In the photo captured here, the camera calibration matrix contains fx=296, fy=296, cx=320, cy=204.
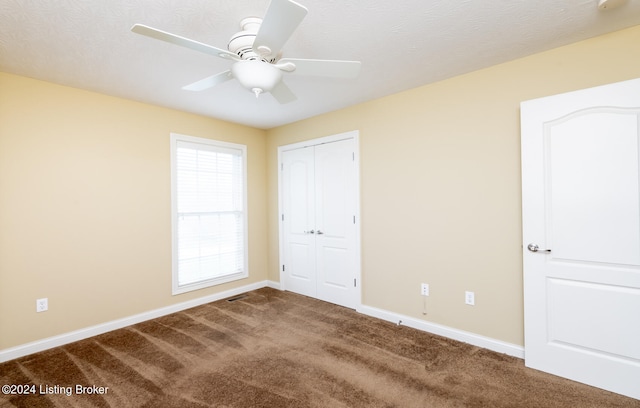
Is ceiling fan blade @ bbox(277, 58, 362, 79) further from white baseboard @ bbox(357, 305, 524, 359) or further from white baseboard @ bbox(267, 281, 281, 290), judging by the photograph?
white baseboard @ bbox(267, 281, 281, 290)

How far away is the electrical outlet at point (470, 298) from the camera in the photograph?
2.76 meters

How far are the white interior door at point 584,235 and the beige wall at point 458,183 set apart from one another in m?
0.19

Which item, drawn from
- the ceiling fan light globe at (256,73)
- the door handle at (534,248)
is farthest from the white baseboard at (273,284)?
the ceiling fan light globe at (256,73)

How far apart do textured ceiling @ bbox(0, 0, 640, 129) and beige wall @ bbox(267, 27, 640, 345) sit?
207 mm

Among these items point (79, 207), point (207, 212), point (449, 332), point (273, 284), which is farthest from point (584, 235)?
point (79, 207)

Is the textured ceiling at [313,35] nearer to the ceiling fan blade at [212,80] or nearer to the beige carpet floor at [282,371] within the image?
the ceiling fan blade at [212,80]

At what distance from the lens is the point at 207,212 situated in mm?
4047

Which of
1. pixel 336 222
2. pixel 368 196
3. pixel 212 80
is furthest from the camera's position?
pixel 336 222

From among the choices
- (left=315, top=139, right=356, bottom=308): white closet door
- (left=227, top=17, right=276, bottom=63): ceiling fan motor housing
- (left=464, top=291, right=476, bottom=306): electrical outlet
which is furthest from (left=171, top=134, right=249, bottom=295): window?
(left=464, top=291, right=476, bottom=306): electrical outlet

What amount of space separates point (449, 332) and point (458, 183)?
1454 millimetres

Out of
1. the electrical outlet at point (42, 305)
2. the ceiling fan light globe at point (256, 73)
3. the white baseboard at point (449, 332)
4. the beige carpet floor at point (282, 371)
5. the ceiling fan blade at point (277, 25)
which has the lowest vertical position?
the beige carpet floor at point (282, 371)

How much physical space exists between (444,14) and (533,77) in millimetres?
1129

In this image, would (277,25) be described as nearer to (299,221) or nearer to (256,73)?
(256,73)

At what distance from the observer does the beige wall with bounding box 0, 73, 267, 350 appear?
264 centimetres
